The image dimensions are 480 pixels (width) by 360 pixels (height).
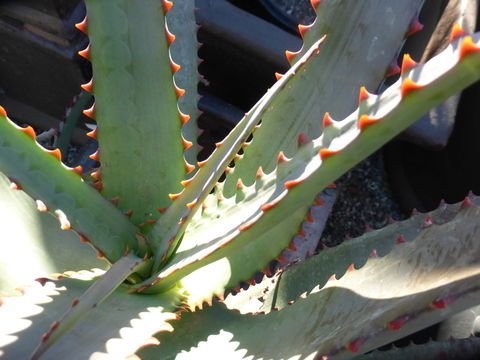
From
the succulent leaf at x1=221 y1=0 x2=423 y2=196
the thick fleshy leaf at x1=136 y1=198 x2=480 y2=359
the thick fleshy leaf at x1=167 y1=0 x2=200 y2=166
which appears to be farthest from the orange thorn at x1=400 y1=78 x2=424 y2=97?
the thick fleshy leaf at x1=167 y1=0 x2=200 y2=166

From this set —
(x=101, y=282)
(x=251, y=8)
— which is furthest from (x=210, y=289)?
(x=251, y=8)

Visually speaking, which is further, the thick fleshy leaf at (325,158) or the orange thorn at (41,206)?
the orange thorn at (41,206)

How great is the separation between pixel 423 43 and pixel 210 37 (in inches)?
18.9

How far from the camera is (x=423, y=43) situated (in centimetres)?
121

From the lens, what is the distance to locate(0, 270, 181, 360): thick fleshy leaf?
0.46 m

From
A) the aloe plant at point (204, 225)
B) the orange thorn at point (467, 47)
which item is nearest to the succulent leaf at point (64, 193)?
the aloe plant at point (204, 225)

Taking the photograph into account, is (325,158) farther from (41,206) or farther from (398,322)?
(41,206)

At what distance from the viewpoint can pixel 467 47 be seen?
12.9 inches

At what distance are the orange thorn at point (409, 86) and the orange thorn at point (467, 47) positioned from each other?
3cm

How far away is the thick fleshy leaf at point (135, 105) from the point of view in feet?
1.98

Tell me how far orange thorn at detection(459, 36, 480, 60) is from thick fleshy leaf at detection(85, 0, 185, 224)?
14.2 inches

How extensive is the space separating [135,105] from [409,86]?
364 mm

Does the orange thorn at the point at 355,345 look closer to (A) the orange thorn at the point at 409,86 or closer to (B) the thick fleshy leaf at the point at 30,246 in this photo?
(A) the orange thorn at the point at 409,86

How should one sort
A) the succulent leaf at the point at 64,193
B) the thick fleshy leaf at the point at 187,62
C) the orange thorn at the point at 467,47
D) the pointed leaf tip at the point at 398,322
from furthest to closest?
the thick fleshy leaf at the point at 187,62 → the succulent leaf at the point at 64,193 → the pointed leaf tip at the point at 398,322 → the orange thorn at the point at 467,47
